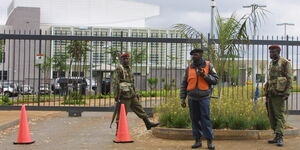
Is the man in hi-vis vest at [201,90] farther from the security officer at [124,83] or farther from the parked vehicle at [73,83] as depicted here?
the parked vehicle at [73,83]

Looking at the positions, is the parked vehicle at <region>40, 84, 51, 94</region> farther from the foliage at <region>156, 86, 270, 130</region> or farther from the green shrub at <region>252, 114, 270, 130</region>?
the green shrub at <region>252, 114, 270, 130</region>

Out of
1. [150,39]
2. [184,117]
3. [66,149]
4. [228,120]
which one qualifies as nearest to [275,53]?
[228,120]

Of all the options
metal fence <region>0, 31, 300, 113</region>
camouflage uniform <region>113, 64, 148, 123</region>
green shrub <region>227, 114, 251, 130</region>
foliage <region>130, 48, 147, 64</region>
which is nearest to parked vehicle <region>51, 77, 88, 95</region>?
metal fence <region>0, 31, 300, 113</region>

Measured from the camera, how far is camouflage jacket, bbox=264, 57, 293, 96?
7.81 meters

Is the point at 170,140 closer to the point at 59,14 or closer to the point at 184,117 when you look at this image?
the point at 184,117

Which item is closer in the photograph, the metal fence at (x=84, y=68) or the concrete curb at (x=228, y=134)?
the concrete curb at (x=228, y=134)

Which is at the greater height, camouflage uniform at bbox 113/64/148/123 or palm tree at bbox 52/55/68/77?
palm tree at bbox 52/55/68/77

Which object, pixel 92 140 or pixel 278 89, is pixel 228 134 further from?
pixel 92 140

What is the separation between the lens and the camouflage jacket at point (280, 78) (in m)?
7.81

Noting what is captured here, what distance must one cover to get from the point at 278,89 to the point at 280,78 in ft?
0.70

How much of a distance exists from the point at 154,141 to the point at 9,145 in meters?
2.76

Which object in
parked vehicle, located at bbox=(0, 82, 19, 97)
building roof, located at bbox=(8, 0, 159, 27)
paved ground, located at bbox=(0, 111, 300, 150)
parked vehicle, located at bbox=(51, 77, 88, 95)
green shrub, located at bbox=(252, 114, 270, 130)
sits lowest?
paved ground, located at bbox=(0, 111, 300, 150)

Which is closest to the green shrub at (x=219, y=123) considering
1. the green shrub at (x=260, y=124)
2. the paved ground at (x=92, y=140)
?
the paved ground at (x=92, y=140)

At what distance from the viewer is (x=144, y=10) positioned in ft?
392
